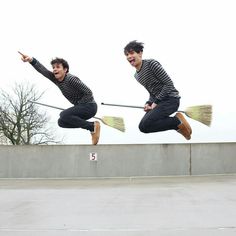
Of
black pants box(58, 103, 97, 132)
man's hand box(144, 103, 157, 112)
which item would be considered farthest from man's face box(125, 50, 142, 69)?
black pants box(58, 103, 97, 132)

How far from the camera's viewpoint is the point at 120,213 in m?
10.2

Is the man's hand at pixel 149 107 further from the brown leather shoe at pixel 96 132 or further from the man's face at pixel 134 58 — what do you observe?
the brown leather shoe at pixel 96 132

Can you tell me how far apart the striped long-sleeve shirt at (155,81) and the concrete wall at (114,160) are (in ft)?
52.6

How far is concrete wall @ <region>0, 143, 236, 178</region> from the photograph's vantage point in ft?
77.0

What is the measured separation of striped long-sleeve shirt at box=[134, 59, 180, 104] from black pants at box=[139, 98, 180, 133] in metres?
0.13

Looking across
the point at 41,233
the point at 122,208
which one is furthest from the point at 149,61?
the point at 122,208

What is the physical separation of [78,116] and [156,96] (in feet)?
6.60

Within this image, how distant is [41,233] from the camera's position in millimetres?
8188

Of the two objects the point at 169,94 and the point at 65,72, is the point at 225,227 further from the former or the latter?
the point at 65,72

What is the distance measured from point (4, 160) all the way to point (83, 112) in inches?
614

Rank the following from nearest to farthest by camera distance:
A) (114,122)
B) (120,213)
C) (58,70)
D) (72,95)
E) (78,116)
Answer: (58,70) < (78,116) < (72,95) < (114,122) < (120,213)

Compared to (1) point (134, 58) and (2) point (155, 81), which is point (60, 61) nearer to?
(1) point (134, 58)

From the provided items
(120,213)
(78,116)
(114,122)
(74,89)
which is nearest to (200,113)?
(114,122)

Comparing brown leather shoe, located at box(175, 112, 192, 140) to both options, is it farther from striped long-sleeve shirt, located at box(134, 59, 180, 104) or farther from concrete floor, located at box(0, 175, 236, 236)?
concrete floor, located at box(0, 175, 236, 236)
